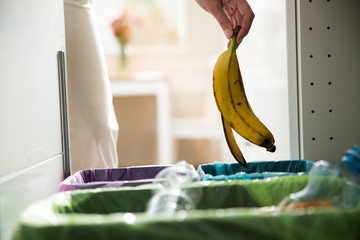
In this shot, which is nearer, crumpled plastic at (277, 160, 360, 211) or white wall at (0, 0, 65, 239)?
crumpled plastic at (277, 160, 360, 211)

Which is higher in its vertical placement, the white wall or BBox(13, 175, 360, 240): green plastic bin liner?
the white wall

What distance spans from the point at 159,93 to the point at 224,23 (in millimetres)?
2226

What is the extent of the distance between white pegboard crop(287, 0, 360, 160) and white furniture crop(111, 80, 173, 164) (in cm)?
221

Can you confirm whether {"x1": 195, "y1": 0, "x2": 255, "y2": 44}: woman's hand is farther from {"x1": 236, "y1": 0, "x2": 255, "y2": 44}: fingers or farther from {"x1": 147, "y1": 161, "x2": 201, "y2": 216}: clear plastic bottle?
{"x1": 147, "y1": 161, "x2": 201, "y2": 216}: clear plastic bottle

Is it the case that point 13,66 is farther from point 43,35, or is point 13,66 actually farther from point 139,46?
point 139,46

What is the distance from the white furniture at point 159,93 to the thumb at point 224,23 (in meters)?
2.14

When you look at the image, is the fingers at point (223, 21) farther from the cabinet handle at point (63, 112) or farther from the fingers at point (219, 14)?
the cabinet handle at point (63, 112)

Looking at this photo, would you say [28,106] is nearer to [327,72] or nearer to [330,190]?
[330,190]

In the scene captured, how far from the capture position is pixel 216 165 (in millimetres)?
922

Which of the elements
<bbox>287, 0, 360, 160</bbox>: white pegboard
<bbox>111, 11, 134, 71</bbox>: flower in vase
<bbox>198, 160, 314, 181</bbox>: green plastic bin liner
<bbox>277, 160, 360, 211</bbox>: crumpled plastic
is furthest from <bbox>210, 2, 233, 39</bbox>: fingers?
<bbox>111, 11, 134, 71</bbox>: flower in vase

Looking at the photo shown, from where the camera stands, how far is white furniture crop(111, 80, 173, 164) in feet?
10.3

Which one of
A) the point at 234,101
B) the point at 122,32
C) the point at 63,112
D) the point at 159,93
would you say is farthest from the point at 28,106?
the point at 122,32

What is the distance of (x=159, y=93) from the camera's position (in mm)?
3199

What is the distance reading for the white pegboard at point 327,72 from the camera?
36.9 inches
